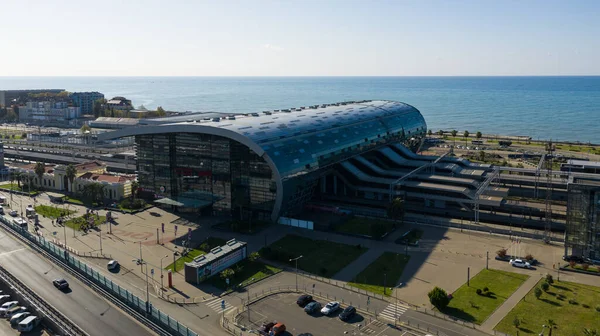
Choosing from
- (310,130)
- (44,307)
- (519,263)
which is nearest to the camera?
(44,307)

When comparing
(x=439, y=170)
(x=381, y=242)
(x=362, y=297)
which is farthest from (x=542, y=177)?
(x=362, y=297)

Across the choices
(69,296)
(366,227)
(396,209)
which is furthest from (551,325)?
(69,296)

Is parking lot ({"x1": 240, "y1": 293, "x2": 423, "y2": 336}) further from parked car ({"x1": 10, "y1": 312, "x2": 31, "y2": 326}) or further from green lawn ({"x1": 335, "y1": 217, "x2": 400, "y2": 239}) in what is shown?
green lawn ({"x1": 335, "y1": 217, "x2": 400, "y2": 239})

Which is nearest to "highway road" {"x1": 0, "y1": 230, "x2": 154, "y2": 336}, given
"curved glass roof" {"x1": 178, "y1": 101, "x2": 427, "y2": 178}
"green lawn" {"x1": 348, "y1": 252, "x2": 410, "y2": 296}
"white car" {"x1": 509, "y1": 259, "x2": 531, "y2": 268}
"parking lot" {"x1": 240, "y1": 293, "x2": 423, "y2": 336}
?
"parking lot" {"x1": 240, "y1": 293, "x2": 423, "y2": 336}

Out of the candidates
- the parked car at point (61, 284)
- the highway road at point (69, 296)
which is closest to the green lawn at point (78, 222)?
the highway road at point (69, 296)

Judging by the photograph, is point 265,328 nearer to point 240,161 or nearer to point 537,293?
point 537,293

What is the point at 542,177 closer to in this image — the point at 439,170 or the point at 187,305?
the point at 439,170
